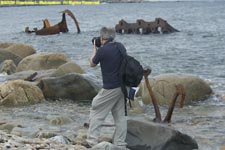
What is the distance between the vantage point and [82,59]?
26.6 m

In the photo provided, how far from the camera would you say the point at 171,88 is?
13719 millimetres

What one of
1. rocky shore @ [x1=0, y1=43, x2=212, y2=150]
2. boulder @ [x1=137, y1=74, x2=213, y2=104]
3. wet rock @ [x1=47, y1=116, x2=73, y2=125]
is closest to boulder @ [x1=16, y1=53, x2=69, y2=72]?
rocky shore @ [x1=0, y1=43, x2=212, y2=150]

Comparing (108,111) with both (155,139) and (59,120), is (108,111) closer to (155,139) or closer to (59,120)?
(155,139)

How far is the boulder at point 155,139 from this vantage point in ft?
29.8

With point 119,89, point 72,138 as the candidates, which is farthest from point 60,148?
point 72,138

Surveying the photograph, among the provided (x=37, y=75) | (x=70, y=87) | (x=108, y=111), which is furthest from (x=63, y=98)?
(x=108, y=111)

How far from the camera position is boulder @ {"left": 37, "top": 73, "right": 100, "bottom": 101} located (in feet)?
47.1

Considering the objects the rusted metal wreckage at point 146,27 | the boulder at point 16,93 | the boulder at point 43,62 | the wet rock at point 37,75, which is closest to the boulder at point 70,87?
the boulder at point 16,93

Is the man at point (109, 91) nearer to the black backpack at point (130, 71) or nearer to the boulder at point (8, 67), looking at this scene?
the black backpack at point (130, 71)

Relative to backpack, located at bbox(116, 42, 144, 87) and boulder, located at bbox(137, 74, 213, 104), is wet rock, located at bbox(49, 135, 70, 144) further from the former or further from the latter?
boulder, located at bbox(137, 74, 213, 104)

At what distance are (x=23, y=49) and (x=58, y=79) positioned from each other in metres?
9.05

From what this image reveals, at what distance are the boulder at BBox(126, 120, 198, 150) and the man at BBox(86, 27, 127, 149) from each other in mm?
712

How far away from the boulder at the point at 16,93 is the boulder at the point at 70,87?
23.5 inches

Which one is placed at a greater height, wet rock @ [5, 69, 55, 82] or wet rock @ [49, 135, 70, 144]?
wet rock @ [49, 135, 70, 144]
